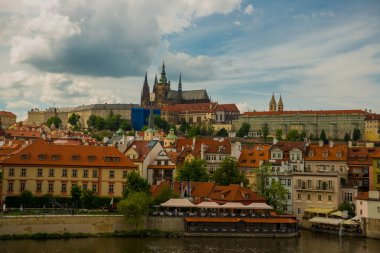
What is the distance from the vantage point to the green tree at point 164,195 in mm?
61750

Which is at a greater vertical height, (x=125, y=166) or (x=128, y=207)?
(x=125, y=166)

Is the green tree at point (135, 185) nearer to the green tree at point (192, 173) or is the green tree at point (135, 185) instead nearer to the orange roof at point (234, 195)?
the orange roof at point (234, 195)

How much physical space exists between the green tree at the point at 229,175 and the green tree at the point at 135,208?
17855 millimetres

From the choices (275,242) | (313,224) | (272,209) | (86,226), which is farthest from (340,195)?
(86,226)

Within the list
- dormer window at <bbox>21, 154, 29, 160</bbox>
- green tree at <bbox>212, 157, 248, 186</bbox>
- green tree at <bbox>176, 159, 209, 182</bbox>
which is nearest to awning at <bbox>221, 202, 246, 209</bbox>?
green tree at <bbox>212, 157, 248, 186</bbox>

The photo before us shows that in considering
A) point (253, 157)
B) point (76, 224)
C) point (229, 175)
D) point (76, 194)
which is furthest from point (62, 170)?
point (253, 157)

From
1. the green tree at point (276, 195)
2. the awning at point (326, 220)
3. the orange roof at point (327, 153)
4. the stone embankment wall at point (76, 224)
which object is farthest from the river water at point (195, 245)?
the orange roof at point (327, 153)

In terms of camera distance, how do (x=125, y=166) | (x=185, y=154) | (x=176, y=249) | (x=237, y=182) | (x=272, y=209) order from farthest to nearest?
(x=185, y=154)
(x=237, y=182)
(x=125, y=166)
(x=272, y=209)
(x=176, y=249)

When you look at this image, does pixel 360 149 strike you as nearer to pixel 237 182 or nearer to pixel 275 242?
pixel 237 182

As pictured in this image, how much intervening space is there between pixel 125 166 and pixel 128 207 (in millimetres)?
11257

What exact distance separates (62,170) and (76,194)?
4.47 metres

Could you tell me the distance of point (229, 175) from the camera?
74.4 m

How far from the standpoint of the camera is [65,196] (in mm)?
64062

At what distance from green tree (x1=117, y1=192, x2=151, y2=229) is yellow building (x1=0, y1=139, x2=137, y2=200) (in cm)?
872
